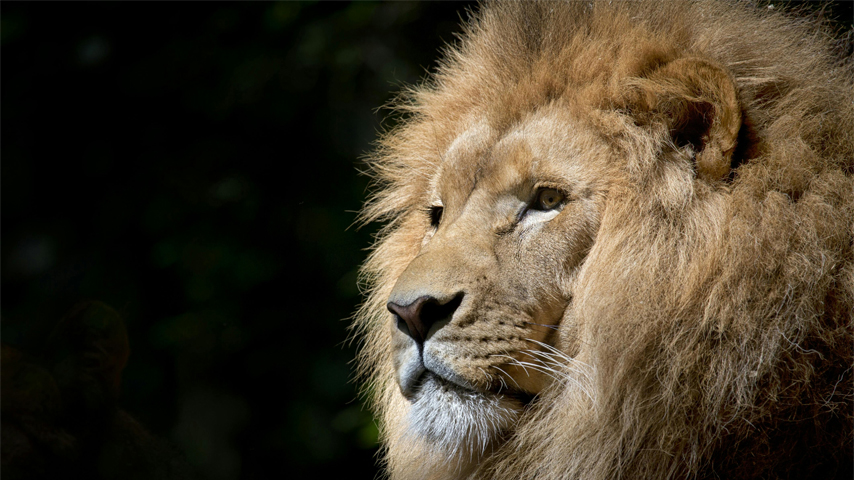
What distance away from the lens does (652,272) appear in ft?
4.69

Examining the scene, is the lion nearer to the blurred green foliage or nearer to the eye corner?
the eye corner

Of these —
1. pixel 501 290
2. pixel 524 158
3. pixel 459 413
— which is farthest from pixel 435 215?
pixel 459 413

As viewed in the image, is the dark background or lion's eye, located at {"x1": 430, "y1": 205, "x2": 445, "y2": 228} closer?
the dark background

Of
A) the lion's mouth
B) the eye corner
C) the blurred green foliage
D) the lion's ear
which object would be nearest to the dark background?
the blurred green foliage

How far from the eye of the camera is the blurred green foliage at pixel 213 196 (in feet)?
6.17

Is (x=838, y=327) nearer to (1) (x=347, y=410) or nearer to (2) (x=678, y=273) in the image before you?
(2) (x=678, y=273)

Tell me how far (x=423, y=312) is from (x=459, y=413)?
0.76ft

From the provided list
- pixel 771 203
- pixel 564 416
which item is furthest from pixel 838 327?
pixel 564 416

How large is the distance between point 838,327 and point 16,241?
1.86 metres

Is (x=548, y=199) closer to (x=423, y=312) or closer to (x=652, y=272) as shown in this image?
(x=652, y=272)

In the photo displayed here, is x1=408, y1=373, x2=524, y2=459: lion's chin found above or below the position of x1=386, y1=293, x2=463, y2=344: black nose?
below

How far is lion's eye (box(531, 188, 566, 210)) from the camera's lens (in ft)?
5.09

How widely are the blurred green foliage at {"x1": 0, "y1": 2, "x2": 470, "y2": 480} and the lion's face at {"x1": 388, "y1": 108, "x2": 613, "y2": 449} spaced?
74 cm

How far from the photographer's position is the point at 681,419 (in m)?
1.39
